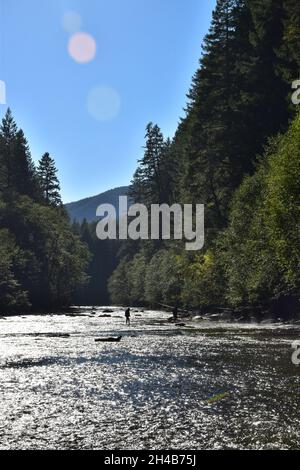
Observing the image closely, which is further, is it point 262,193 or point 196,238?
point 196,238

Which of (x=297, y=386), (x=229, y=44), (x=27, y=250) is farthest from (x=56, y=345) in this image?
(x=27, y=250)

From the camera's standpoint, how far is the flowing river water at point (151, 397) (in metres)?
10.6

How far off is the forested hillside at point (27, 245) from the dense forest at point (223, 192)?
9.3 inches

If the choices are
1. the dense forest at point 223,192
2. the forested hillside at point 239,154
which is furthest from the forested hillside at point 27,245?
the forested hillside at point 239,154

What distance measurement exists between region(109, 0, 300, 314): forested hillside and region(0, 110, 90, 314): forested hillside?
21.4 meters

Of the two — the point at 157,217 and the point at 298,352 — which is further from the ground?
the point at 157,217

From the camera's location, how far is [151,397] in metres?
14.7

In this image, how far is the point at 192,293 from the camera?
64000 mm

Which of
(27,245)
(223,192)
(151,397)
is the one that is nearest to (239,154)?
(223,192)

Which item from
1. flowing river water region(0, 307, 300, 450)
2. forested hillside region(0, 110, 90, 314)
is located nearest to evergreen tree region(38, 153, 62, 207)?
forested hillside region(0, 110, 90, 314)

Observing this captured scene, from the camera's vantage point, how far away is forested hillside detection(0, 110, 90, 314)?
241ft

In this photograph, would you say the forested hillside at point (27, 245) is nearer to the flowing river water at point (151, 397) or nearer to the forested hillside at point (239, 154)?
the forested hillside at point (239, 154)

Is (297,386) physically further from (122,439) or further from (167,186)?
(167,186)

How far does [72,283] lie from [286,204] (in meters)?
79.2
